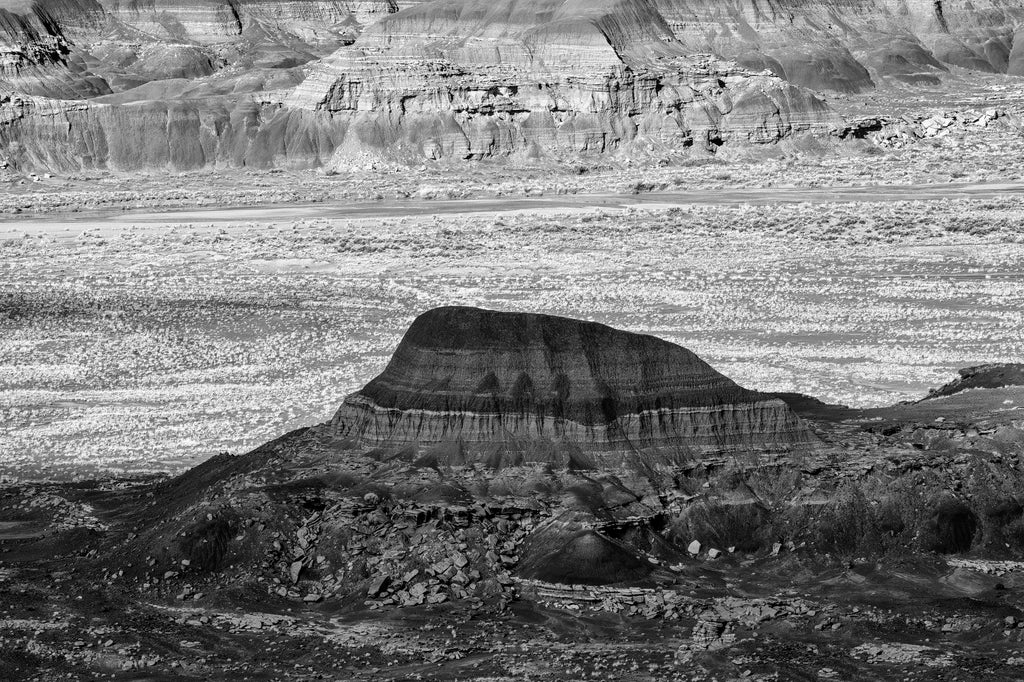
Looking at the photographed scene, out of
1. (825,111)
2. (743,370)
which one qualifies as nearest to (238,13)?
(825,111)

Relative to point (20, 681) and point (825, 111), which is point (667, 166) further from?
point (20, 681)

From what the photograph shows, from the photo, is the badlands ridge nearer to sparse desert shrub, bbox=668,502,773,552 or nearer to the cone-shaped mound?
sparse desert shrub, bbox=668,502,773,552

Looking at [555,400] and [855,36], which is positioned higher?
[855,36]

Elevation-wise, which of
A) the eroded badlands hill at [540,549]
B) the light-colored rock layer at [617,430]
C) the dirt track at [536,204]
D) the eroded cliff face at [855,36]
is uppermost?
the eroded cliff face at [855,36]

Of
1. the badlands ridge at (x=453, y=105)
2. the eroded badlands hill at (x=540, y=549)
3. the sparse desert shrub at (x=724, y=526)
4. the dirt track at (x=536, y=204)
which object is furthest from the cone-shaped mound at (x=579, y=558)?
the badlands ridge at (x=453, y=105)

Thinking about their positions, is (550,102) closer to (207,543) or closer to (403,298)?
(403,298)

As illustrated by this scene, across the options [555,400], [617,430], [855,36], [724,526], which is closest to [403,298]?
[555,400]

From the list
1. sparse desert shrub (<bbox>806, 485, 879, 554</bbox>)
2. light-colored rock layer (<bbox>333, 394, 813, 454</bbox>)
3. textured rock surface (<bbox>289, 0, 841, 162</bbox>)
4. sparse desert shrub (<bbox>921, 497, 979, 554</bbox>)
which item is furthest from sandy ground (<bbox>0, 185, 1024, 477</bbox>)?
textured rock surface (<bbox>289, 0, 841, 162</bbox>)

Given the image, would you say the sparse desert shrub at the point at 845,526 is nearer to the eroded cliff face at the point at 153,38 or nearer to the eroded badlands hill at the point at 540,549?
the eroded badlands hill at the point at 540,549
